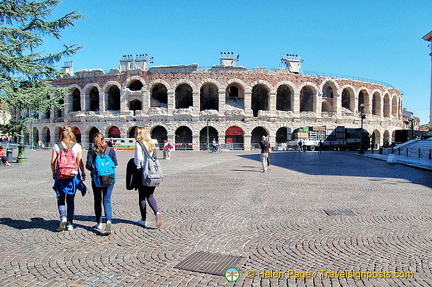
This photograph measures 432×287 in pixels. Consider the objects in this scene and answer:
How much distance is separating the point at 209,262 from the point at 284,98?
42564 millimetres

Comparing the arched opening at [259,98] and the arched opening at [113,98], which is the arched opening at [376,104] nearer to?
the arched opening at [259,98]

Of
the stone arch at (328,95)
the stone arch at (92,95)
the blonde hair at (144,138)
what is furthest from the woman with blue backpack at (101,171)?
the stone arch at (328,95)

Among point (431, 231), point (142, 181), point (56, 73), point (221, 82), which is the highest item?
point (221, 82)

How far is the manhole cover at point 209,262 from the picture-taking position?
3854 mm

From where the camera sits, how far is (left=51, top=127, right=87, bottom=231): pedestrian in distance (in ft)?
16.7

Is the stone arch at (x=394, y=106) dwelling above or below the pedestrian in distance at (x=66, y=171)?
above

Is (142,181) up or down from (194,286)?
up

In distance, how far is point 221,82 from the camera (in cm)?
3900

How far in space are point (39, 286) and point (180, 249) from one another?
1.80 metres

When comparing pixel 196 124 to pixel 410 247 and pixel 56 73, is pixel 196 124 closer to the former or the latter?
pixel 56 73

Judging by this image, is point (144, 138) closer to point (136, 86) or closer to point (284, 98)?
point (136, 86)

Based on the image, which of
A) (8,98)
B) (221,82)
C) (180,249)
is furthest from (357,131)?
(180,249)

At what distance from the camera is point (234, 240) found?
4.93 m

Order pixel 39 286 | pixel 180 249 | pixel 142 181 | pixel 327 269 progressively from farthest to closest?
1. pixel 142 181
2. pixel 180 249
3. pixel 327 269
4. pixel 39 286
